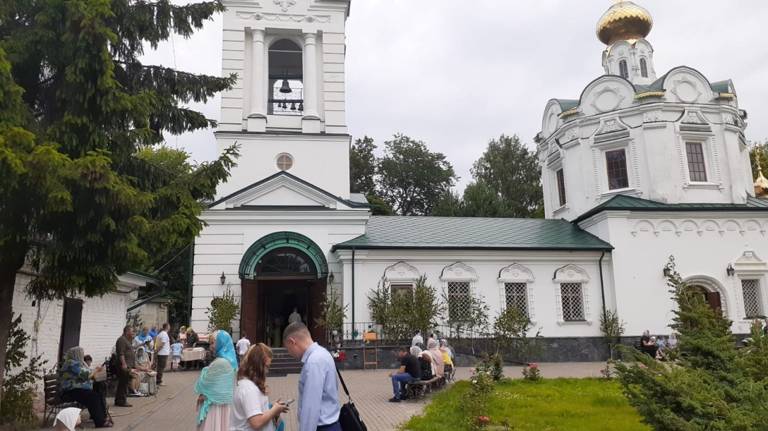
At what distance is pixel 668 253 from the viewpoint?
22094 millimetres

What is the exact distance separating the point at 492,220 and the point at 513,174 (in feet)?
80.7

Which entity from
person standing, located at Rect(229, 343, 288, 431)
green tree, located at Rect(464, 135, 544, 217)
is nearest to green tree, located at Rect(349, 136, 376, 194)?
green tree, located at Rect(464, 135, 544, 217)

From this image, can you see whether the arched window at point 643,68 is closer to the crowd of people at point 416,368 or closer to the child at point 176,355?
the crowd of people at point 416,368

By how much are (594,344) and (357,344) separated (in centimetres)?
858

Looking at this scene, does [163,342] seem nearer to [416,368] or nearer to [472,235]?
[416,368]

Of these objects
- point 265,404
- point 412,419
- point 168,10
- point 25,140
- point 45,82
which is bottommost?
point 412,419

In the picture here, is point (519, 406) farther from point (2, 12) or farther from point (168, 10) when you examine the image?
point (2, 12)

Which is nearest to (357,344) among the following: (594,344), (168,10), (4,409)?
(594,344)

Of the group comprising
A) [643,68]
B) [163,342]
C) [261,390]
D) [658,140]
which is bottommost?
[261,390]

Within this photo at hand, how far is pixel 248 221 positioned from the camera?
20.9 metres

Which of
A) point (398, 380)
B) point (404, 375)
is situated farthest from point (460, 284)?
point (398, 380)

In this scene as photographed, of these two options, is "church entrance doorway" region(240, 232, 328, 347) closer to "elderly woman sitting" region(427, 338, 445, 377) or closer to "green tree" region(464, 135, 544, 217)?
"elderly woman sitting" region(427, 338, 445, 377)

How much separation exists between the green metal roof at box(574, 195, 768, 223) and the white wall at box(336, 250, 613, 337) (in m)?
1.80

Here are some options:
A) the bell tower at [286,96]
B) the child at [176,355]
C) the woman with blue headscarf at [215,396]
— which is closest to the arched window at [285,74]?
the bell tower at [286,96]
